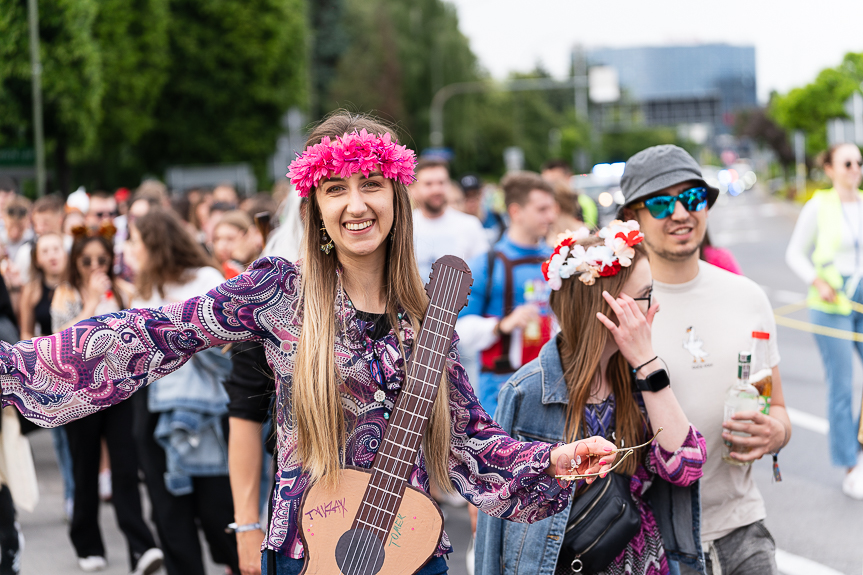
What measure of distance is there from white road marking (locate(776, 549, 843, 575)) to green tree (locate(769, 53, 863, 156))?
28919mm

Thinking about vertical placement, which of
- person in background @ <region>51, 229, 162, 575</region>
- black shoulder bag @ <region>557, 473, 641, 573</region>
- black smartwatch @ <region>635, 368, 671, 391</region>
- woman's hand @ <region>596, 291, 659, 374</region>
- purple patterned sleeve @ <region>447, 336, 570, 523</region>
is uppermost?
woman's hand @ <region>596, 291, 659, 374</region>

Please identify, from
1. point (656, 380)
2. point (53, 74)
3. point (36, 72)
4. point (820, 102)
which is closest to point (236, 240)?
point (656, 380)

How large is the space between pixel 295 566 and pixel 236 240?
390 centimetres

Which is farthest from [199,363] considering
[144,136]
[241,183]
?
[144,136]

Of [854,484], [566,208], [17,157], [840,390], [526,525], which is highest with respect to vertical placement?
[17,157]

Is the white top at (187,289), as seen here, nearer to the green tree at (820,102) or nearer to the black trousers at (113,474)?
the black trousers at (113,474)

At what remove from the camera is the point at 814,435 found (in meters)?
8.01

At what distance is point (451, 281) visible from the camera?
8.30 feet

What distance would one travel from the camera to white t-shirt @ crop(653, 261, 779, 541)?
3.27 meters

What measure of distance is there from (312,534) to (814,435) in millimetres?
6720

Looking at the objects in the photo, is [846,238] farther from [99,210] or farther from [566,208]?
[99,210]

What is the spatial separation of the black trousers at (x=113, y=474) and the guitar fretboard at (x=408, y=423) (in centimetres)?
354

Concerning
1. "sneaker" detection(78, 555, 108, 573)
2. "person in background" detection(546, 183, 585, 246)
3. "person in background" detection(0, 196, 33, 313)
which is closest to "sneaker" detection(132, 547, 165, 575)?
"sneaker" detection(78, 555, 108, 573)

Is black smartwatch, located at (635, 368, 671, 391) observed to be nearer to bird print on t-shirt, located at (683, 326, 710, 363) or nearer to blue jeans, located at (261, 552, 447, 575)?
bird print on t-shirt, located at (683, 326, 710, 363)
